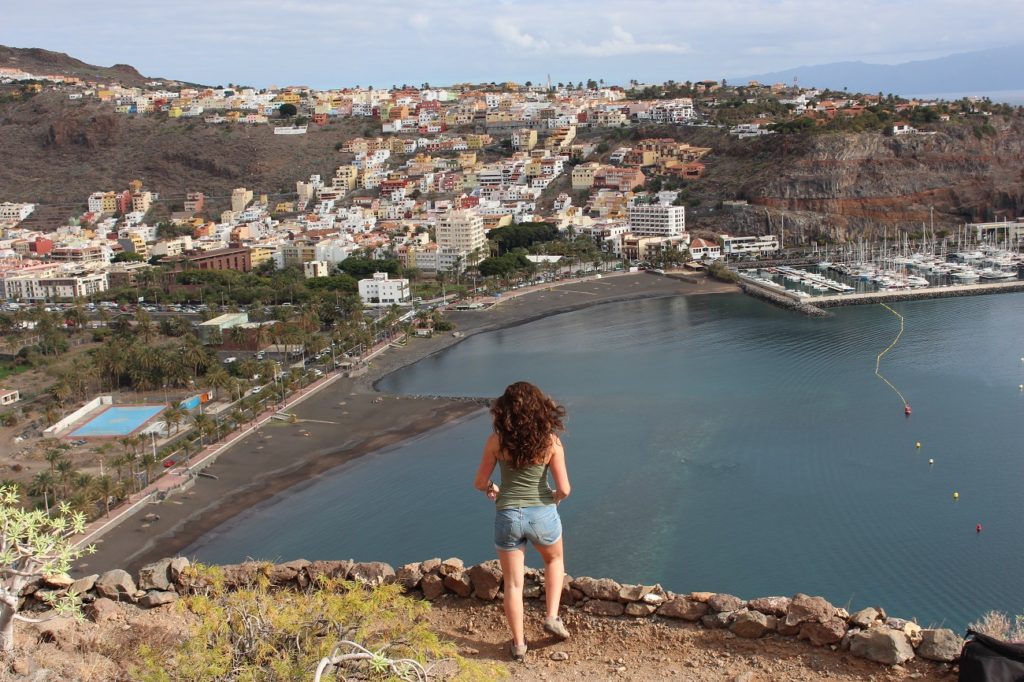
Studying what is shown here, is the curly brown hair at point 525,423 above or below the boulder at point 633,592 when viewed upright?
above

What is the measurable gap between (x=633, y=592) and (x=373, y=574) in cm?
83

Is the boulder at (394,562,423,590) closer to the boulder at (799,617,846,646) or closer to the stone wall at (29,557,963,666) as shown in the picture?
the stone wall at (29,557,963,666)

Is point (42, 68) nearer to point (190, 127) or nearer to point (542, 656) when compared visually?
point (190, 127)

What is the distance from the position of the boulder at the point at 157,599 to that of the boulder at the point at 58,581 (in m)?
0.27

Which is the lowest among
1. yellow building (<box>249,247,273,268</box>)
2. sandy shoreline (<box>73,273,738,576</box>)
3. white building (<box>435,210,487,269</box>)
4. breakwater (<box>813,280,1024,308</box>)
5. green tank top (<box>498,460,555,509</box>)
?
sandy shoreline (<box>73,273,738,576</box>)

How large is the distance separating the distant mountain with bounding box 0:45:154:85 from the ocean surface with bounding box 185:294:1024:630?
62.8 m

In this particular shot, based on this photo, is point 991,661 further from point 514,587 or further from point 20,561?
point 20,561

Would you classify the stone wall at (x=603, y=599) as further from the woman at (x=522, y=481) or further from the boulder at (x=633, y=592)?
the woman at (x=522, y=481)

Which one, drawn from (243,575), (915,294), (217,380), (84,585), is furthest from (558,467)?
(915,294)

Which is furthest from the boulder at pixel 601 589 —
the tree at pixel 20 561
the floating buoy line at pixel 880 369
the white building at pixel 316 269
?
the white building at pixel 316 269

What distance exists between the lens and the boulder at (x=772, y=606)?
2.78 m

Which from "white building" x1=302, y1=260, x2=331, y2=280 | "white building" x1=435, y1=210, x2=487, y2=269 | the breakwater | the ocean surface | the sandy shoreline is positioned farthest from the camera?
"white building" x1=435, y1=210, x2=487, y2=269

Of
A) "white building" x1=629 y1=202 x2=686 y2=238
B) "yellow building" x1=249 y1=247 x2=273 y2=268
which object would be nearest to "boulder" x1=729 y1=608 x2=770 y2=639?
"yellow building" x1=249 y1=247 x2=273 y2=268

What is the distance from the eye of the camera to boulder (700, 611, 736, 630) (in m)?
2.81
